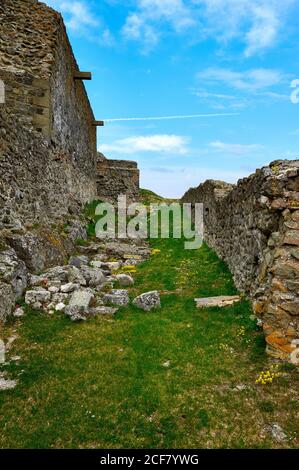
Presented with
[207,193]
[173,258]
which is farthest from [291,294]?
[207,193]

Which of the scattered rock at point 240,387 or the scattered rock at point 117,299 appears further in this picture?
the scattered rock at point 117,299

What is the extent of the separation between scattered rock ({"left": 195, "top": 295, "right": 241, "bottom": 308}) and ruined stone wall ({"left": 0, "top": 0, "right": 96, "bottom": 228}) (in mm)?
6583

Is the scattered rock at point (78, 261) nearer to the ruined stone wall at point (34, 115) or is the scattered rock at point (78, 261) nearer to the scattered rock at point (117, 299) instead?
the ruined stone wall at point (34, 115)

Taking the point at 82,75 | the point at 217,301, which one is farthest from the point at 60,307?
the point at 82,75

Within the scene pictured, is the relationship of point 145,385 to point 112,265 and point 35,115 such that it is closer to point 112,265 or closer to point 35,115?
point 112,265

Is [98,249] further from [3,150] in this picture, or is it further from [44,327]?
[44,327]

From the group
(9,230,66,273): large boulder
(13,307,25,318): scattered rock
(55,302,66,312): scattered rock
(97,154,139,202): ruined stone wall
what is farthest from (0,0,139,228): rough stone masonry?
(97,154,139,202): ruined stone wall

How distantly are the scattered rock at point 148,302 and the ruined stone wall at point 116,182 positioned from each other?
23449 millimetres

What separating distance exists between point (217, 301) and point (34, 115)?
38.5 feet

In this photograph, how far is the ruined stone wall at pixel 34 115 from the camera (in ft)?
36.3

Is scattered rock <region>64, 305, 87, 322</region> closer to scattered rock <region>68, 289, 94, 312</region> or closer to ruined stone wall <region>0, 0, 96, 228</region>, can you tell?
scattered rock <region>68, 289, 94, 312</region>

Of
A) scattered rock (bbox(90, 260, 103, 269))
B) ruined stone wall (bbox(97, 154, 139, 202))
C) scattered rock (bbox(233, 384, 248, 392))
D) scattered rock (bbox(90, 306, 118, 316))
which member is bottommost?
scattered rock (bbox(233, 384, 248, 392))

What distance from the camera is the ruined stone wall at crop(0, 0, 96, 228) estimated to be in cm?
1108

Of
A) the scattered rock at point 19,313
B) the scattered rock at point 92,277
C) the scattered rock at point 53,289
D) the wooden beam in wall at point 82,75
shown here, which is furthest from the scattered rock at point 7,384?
the wooden beam in wall at point 82,75
